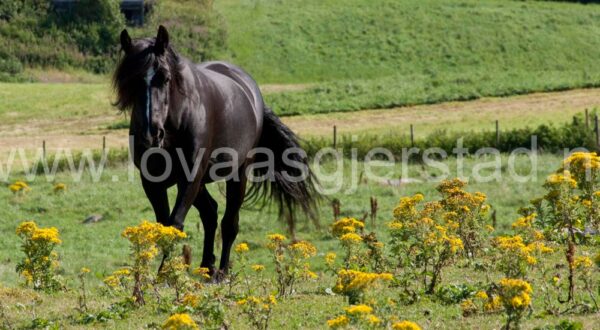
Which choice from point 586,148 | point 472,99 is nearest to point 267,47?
point 472,99

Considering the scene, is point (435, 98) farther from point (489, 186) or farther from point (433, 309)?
point (433, 309)

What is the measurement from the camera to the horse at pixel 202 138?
9633 mm

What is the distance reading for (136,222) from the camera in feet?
80.3

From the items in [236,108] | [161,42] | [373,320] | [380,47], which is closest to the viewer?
[373,320]

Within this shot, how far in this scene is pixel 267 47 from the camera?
67312 millimetres

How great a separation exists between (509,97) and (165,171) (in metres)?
43.4

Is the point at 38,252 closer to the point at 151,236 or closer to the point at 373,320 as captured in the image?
the point at 151,236

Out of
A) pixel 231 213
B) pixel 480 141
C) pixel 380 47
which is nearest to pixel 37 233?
pixel 231 213

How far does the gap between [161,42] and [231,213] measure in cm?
359

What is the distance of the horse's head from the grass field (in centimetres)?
168

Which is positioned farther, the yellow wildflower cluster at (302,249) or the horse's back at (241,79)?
the horse's back at (241,79)

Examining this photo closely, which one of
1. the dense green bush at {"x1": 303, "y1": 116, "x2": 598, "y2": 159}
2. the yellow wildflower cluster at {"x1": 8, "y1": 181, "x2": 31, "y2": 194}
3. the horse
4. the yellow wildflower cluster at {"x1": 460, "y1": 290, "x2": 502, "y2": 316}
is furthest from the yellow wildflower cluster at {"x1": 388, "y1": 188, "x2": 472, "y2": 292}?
the dense green bush at {"x1": 303, "y1": 116, "x2": 598, "y2": 159}

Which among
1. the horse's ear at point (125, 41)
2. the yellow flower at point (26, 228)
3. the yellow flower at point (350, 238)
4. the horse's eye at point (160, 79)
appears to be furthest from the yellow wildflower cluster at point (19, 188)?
the yellow flower at point (350, 238)

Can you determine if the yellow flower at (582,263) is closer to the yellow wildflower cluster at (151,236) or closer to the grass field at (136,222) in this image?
the grass field at (136,222)
